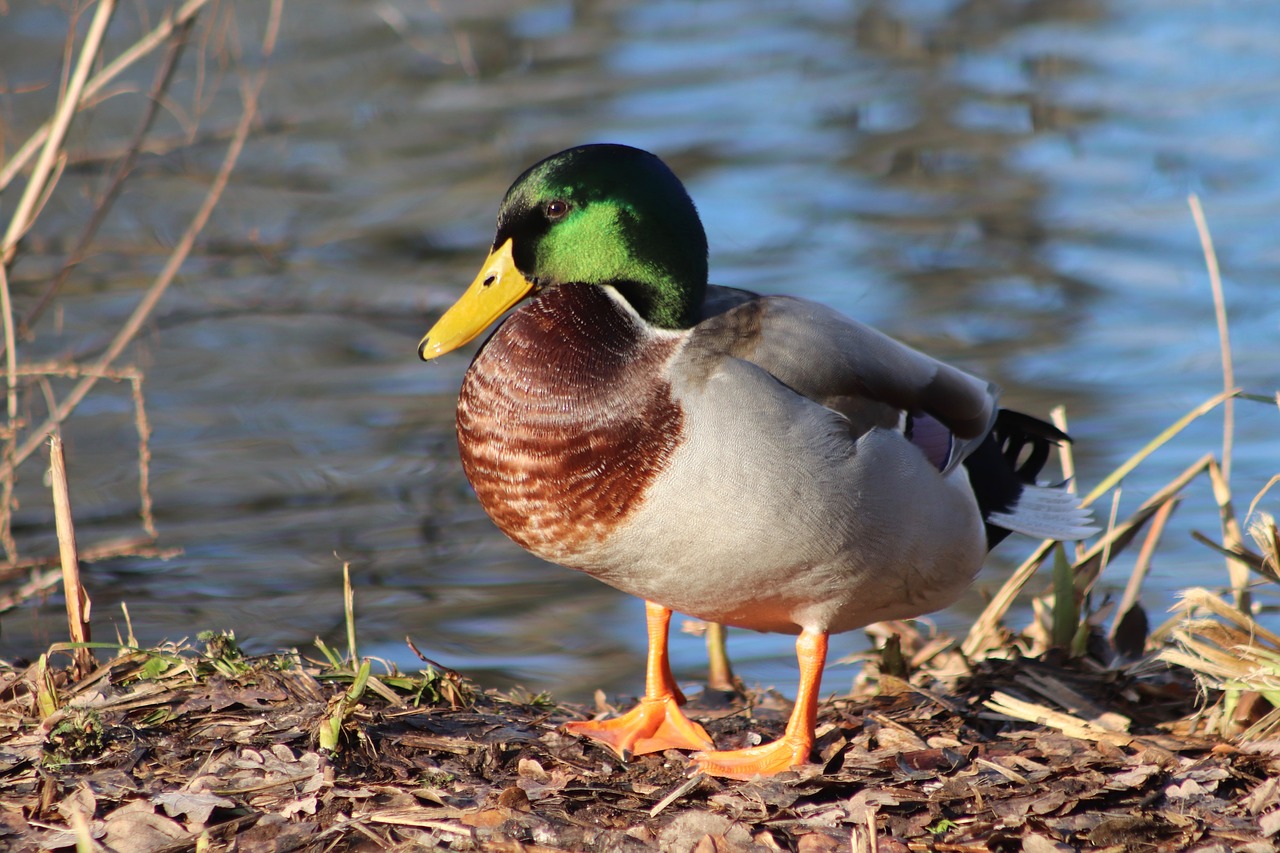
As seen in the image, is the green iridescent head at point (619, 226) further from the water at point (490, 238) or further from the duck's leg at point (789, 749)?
the water at point (490, 238)

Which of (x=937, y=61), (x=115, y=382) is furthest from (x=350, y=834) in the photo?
(x=937, y=61)

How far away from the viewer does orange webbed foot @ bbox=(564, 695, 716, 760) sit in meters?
3.43

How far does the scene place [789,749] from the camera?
3355 mm

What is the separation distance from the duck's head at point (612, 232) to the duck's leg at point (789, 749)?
81cm

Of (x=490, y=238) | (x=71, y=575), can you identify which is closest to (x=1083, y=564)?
(x=71, y=575)

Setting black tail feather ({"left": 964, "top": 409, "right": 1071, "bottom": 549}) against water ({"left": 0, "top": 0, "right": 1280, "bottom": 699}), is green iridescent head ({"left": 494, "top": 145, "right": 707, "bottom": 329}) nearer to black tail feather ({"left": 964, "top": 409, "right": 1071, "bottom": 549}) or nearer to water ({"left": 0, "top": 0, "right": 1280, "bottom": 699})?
black tail feather ({"left": 964, "top": 409, "right": 1071, "bottom": 549})

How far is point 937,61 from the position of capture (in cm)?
1191

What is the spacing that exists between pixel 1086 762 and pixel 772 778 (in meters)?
0.64

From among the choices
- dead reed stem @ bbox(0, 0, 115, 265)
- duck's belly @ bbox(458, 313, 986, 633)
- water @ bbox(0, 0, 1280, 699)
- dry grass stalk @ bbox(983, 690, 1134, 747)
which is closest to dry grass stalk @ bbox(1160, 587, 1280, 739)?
dry grass stalk @ bbox(983, 690, 1134, 747)

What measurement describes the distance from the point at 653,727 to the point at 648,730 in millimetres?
21

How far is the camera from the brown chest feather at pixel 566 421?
3.19m

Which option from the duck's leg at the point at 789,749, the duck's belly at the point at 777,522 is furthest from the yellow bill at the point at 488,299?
the duck's leg at the point at 789,749

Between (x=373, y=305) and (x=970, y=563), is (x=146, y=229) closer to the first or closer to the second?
(x=373, y=305)

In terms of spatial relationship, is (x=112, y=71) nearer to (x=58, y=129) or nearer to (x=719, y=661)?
(x=58, y=129)
